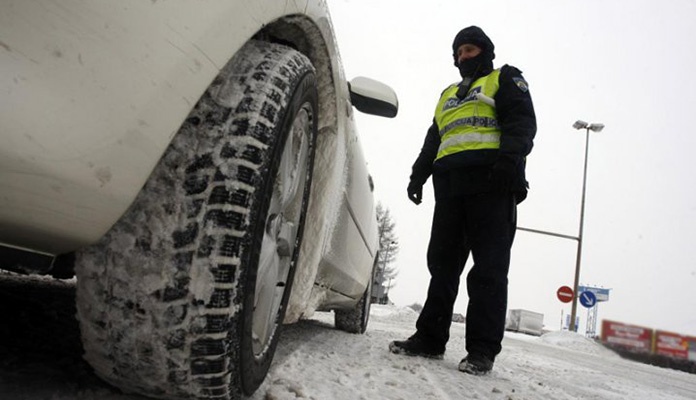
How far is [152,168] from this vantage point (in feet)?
2.56

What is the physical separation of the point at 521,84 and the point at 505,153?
48 cm

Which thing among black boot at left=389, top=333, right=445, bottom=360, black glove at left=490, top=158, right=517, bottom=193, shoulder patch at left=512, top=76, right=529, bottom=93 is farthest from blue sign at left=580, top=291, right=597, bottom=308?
black glove at left=490, top=158, right=517, bottom=193

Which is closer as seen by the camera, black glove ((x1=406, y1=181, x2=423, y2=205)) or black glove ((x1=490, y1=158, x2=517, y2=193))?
black glove ((x1=490, y1=158, x2=517, y2=193))

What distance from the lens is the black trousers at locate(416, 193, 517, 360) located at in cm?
249

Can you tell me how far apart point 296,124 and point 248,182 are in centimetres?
51

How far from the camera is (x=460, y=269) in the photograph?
9.63 ft

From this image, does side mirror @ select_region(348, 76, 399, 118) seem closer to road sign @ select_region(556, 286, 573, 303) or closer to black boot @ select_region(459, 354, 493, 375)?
black boot @ select_region(459, 354, 493, 375)

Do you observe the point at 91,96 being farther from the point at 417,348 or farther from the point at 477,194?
the point at 417,348

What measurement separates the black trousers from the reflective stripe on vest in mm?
296

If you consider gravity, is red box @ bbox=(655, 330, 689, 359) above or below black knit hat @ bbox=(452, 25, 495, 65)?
below

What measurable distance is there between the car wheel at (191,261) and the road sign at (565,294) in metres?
19.1

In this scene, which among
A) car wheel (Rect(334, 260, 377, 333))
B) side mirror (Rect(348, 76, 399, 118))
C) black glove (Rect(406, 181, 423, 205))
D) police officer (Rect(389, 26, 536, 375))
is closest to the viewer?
side mirror (Rect(348, 76, 399, 118))

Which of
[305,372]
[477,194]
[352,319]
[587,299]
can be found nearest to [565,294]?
[587,299]

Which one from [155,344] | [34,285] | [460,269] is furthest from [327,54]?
[34,285]
